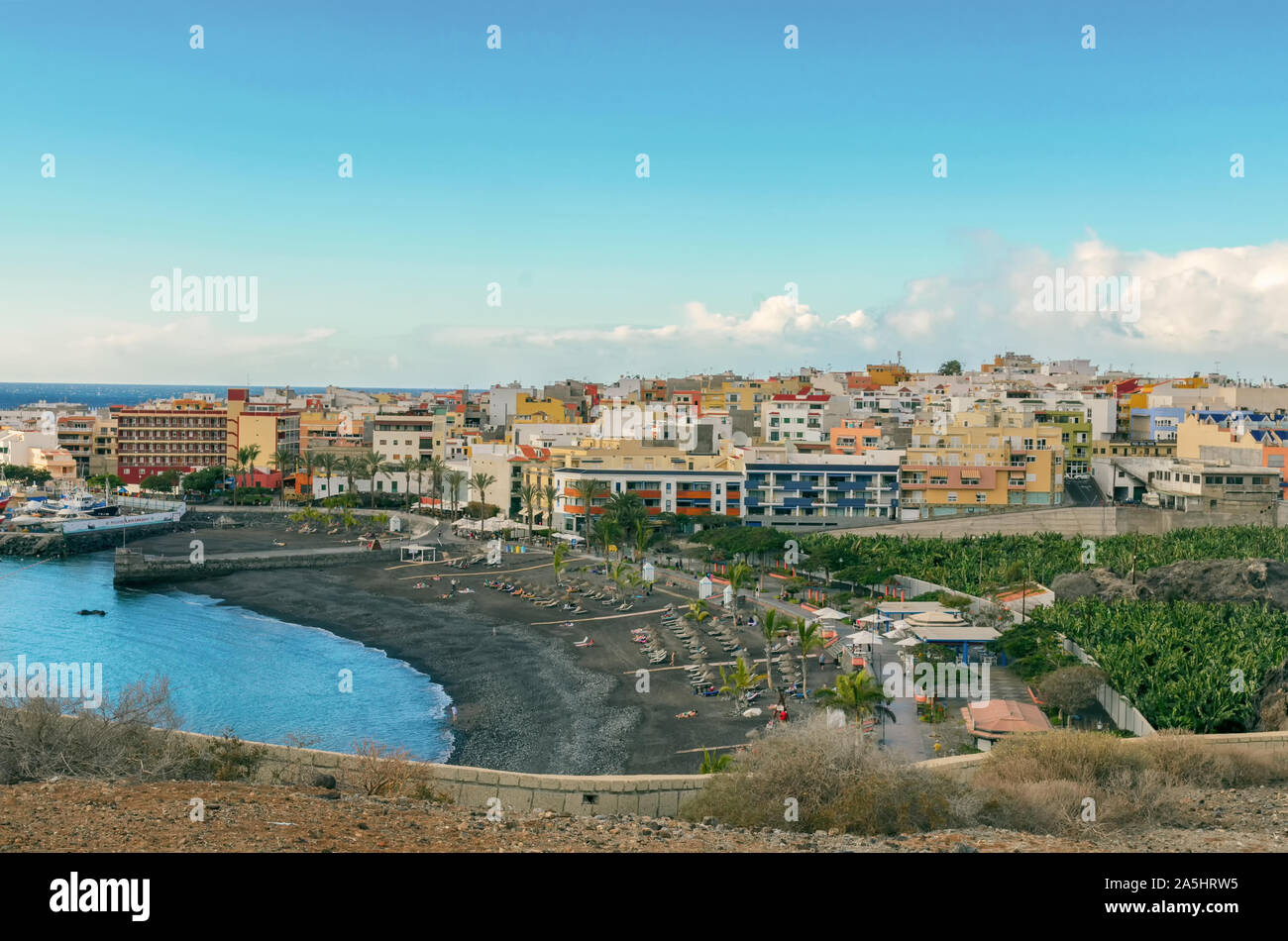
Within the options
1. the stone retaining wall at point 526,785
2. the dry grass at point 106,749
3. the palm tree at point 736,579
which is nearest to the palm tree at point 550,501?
the palm tree at point 736,579

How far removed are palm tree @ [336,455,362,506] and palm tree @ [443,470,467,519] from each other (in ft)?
24.6

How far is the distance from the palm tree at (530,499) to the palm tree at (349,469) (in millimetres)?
17488

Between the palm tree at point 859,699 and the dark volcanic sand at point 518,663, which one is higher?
the palm tree at point 859,699

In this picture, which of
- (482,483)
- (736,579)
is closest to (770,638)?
(736,579)

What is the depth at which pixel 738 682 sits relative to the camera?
2897cm

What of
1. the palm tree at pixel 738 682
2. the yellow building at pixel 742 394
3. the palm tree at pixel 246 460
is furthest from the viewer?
the yellow building at pixel 742 394

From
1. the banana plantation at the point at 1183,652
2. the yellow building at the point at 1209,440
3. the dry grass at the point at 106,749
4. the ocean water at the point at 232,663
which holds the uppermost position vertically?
the yellow building at the point at 1209,440

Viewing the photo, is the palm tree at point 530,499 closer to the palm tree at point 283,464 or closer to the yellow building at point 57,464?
the palm tree at point 283,464

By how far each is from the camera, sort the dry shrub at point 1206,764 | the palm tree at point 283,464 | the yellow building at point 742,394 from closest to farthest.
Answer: the dry shrub at point 1206,764 < the palm tree at point 283,464 < the yellow building at point 742,394

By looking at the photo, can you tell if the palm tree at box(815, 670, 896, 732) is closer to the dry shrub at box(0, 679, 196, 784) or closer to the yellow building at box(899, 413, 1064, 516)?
the dry shrub at box(0, 679, 196, 784)

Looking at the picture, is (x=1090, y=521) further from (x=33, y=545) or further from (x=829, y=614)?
(x=33, y=545)

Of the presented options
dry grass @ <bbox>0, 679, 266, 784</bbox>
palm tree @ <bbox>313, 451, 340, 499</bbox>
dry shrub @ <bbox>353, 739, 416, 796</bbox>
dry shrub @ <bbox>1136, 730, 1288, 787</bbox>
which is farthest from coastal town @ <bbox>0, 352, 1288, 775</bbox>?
dry grass @ <bbox>0, 679, 266, 784</bbox>

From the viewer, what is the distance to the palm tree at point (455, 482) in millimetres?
71625
